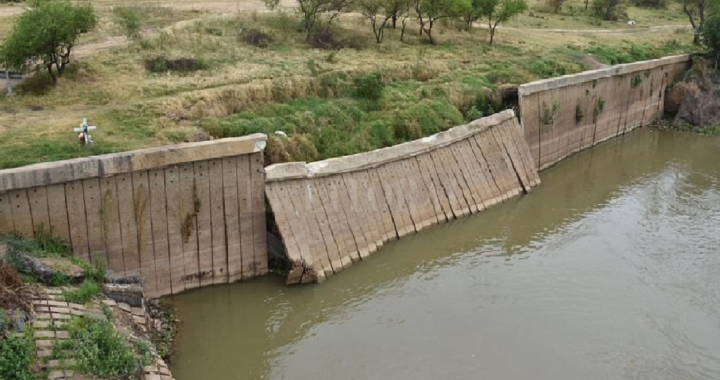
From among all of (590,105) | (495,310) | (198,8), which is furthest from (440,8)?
(495,310)

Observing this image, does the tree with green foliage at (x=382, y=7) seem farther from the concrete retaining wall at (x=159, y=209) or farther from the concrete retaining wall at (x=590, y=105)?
the concrete retaining wall at (x=159, y=209)

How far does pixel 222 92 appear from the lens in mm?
18891

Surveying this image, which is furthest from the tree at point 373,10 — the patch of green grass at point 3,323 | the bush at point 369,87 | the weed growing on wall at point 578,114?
the patch of green grass at point 3,323

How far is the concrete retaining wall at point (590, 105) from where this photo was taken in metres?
24.2

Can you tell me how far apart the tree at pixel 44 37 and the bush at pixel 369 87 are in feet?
27.9

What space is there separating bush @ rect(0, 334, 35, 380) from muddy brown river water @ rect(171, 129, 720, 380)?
132 inches

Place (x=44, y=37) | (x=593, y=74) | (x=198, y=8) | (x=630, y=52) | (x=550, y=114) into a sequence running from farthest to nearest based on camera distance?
(x=630, y=52)
(x=198, y=8)
(x=593, y=74)
(x=550, y=114)
(x=44, y=37)

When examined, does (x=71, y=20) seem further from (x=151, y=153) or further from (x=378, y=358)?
(x=378, y=358)

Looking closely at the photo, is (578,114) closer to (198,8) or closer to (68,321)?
(198,8)

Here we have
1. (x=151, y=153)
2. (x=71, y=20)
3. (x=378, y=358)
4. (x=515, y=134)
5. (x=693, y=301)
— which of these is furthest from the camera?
(x=515, y=134)

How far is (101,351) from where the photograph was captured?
953cm

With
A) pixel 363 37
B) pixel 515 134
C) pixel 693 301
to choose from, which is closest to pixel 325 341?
pixel 693 301

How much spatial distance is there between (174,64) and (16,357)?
14106 millimetres

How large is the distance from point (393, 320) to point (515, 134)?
1068 centimetres
